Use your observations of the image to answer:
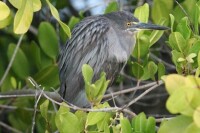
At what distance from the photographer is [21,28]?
2.58 m

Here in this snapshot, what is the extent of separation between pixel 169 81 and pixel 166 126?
16 cm

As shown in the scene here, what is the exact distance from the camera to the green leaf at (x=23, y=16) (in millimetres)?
2535

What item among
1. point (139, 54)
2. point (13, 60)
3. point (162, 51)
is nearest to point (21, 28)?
point (139, 54)

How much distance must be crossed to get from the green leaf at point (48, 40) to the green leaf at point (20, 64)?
0.47 feet

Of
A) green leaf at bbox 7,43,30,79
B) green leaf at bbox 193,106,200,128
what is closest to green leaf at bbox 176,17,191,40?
green leaf at bbox 193,106,200,128

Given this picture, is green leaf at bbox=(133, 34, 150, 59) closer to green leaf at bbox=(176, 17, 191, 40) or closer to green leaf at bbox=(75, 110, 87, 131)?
green leaf at bbox=(176, 17, 191, 40)

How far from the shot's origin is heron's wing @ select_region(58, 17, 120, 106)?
3830 millimetres

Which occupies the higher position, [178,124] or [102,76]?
[178,124]

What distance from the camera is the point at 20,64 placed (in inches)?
169

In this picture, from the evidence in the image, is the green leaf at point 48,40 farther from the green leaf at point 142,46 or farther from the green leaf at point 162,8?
the green leaf at point 142,46

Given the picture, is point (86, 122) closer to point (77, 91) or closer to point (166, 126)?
point (166, 126)

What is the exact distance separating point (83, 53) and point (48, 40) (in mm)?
505

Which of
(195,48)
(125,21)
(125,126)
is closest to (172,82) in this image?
(125,126)

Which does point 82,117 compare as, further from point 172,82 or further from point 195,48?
point 172,82
